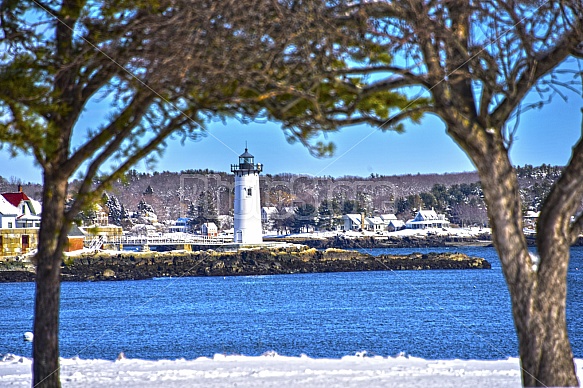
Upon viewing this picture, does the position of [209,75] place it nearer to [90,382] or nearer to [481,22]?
[481,22]

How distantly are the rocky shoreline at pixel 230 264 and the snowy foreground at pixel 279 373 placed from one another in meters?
49.5

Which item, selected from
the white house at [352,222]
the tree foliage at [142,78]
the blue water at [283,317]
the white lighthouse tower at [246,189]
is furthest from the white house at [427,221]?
the tree foliage at [142,78]

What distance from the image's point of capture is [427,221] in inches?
3971

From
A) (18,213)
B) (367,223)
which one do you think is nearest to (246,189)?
(18,213)

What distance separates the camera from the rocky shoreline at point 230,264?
58.8 metres

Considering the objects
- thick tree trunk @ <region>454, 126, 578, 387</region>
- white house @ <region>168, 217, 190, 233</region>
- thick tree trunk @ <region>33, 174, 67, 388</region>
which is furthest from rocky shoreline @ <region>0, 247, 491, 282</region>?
thick tree trunk @ <region>454, 126, 578, 387</region>

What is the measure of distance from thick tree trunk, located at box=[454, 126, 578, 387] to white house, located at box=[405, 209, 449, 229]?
96394 mm

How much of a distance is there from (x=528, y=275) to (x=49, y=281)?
13.5 feet

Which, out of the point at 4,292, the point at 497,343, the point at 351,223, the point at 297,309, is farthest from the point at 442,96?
the point at 351,223

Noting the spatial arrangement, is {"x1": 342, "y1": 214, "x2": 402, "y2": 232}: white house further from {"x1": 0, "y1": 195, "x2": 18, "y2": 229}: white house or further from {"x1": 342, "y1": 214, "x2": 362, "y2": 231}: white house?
{"x1": 0, "y1": 195, "x2": 18, "y2": 229}: white house

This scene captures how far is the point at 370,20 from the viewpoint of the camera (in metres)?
6.28

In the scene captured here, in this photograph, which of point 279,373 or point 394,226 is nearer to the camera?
point 279,373

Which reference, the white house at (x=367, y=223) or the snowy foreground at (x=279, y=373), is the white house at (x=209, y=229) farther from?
the snowy foreground at (x=279, y=373)

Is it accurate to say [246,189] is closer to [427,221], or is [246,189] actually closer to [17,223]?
[17,223]
